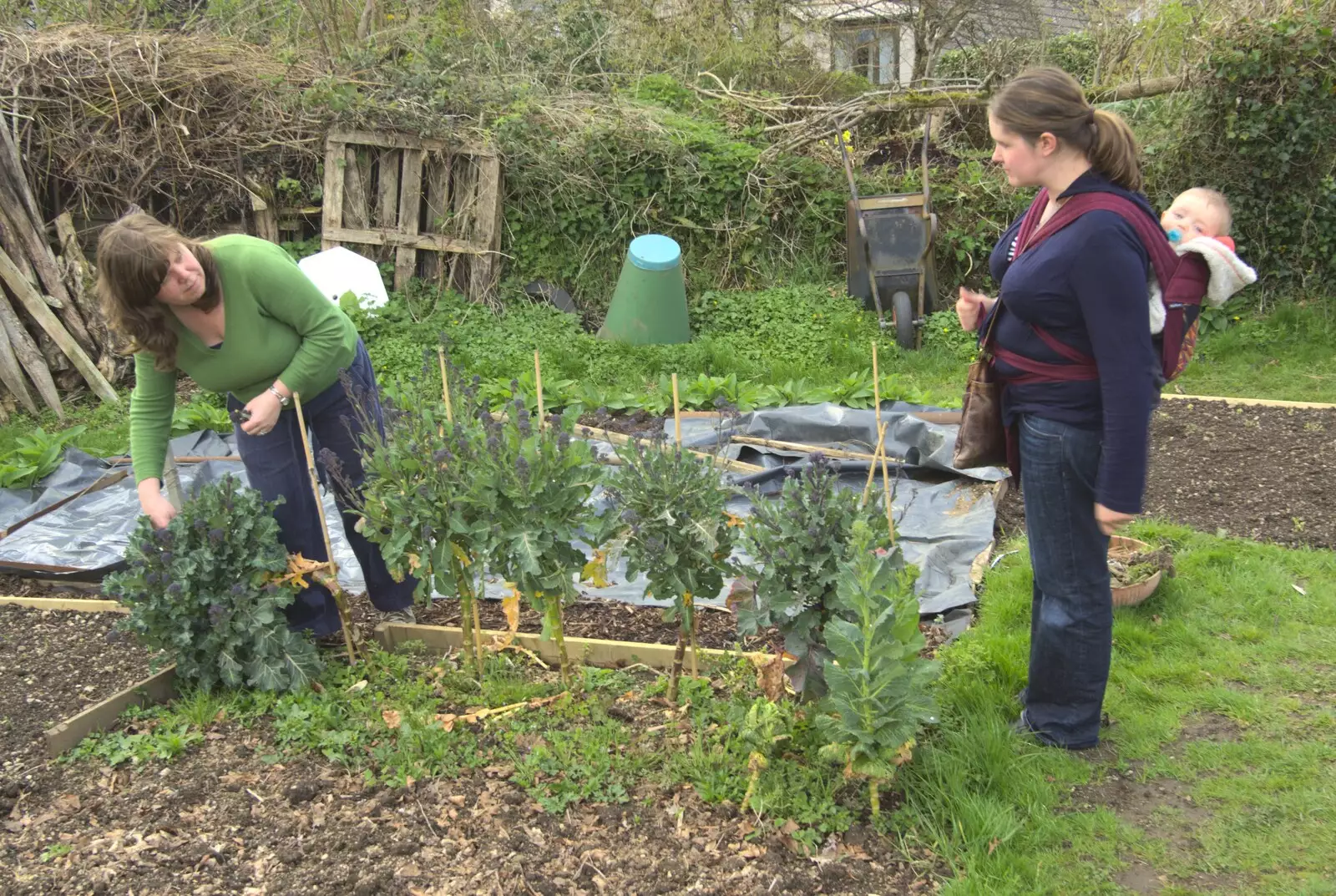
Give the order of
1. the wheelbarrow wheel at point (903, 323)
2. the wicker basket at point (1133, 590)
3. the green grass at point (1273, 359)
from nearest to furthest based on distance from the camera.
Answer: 1. the wicker basket at point (1133, 590)
2. the green grass at point (1273, 359)
3. the wheelbarrow wheel at point (903, 323)

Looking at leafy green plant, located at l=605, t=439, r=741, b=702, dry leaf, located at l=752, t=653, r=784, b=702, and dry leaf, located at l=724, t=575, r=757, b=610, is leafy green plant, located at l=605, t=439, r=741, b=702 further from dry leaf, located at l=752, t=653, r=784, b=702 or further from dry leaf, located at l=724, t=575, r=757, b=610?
dry leaf, located at l=752, t=653, r=784, b=702

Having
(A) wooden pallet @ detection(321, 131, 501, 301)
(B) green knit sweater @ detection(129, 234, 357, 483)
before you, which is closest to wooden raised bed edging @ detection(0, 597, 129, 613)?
(B) green knit sweater @ detection(129, 234, 357, 483)

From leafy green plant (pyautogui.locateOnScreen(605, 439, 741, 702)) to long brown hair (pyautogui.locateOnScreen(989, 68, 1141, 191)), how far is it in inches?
48.4

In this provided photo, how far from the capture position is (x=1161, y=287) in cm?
240

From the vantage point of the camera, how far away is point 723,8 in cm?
1259

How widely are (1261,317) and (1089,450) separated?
688 centimetres

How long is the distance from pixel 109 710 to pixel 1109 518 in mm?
3051

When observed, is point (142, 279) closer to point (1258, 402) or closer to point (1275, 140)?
point (1258, 402)

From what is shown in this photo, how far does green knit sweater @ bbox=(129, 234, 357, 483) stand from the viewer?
3.15m

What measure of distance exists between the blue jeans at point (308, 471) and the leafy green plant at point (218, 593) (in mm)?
186

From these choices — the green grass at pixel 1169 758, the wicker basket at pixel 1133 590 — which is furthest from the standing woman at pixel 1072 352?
the wicker basket at pixel 1133 590

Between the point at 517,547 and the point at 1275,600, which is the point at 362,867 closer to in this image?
the point at 517,547

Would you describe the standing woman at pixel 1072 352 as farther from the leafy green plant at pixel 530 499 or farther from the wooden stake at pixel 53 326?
the wooden stake at pixel 53 326

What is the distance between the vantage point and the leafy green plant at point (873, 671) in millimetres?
2443
